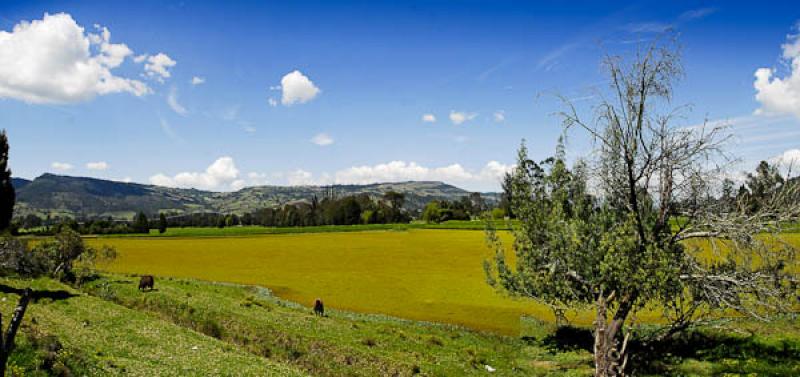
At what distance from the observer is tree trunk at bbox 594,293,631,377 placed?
57.8 ft

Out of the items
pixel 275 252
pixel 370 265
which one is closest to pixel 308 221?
pixel 275 252

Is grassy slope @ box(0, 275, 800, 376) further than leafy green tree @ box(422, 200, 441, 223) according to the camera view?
No

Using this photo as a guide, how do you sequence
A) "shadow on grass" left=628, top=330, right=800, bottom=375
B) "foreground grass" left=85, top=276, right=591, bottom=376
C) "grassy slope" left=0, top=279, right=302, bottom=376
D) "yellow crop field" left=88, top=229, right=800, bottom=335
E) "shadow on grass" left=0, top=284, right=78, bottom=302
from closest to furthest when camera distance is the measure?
"grassy slope" left=0, top=279, right=302, bottom=376 → "shadow on grass" left=628, top=330, right=800, bottom=375 → "foreground grass" left=85, top=276, right=591, bottom=376 → "shadow on grass" left=0, top=284, right=78, bottom=302 → "yellow crop field" left=88, top=229, right=800, bottom=335

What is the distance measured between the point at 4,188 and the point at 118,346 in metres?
28.3

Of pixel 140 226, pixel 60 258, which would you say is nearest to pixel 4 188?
pixel 60 258

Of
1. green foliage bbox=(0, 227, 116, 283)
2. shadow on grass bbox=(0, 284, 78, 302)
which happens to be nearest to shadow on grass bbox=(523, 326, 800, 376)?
shadow on grass bbox=(0, 284, 78, 302)

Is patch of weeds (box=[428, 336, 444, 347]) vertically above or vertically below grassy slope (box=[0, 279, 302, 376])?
below

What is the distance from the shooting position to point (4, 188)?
3888 cm

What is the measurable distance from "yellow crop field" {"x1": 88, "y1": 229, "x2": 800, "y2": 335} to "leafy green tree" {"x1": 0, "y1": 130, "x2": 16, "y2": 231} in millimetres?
18530

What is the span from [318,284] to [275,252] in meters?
34.3

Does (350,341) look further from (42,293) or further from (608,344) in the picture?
(42,293)

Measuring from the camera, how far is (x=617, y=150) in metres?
17.7

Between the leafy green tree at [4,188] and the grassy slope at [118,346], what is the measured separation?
53.9 ft

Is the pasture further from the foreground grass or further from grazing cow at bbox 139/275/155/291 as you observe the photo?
grazing cow at bbox 139/275/155/291
